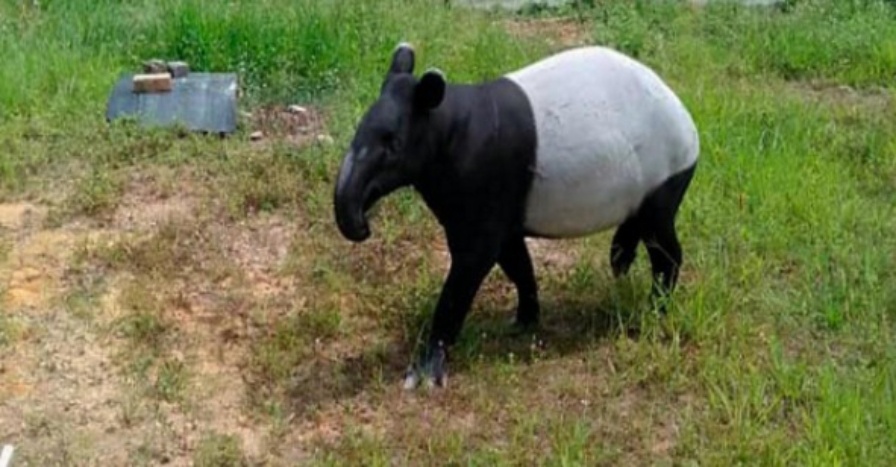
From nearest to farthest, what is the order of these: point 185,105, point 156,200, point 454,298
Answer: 1. point 454,298
2. point 156,200
3. point 185,105

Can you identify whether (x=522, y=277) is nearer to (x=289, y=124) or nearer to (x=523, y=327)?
(x=523, y=327)

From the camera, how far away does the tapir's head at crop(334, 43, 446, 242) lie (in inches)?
155

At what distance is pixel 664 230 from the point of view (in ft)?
14.7

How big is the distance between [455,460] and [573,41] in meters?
4.44

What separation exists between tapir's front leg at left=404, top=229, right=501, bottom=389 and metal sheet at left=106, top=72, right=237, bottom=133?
225cm

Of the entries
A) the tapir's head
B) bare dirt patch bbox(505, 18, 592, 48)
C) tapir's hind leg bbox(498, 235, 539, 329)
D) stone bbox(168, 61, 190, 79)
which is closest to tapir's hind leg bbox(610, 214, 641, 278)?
tapir's hind leg bbox(498, 235, 539, 329)

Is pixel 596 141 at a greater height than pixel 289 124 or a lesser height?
greater

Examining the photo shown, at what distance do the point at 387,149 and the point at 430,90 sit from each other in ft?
0.66

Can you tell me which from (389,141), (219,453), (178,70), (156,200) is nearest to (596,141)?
(389,141)

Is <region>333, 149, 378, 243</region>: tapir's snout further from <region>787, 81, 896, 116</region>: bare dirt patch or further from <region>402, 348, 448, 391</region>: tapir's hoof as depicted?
<region>787, 81, 896, 116</region>: bare dirt patch

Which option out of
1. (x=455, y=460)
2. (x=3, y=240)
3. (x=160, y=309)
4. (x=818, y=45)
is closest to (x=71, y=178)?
(x=3, y=240)

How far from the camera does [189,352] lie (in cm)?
448

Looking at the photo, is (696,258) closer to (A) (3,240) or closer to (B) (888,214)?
(B) (888,214)

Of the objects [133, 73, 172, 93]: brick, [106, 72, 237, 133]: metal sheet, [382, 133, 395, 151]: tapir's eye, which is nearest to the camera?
[382, 133, 395, 151]: tapir's eye
